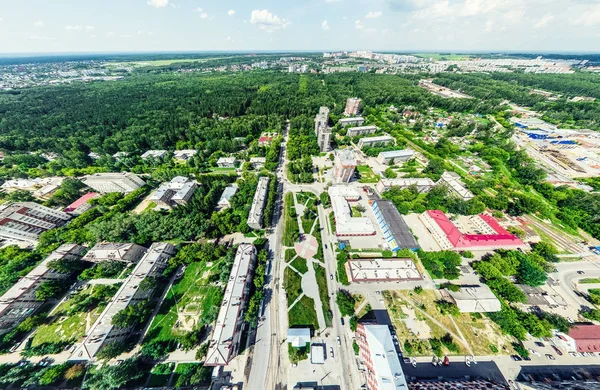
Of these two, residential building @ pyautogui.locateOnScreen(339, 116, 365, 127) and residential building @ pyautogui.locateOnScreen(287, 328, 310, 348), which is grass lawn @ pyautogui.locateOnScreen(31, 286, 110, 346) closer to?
residential building @ pyautogui.locateOnScreen(287, 328, 310, 348)

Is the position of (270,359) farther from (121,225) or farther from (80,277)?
(121,225)

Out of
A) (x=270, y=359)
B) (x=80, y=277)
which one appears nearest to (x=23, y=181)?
(x=80, y=277)

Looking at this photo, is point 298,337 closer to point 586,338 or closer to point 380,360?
point 380,360

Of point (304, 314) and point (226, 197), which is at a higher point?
point (226, 197)

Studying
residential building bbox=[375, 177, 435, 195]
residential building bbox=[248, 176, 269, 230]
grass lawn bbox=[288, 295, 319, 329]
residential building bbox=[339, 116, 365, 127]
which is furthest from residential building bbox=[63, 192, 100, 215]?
residential building bbox=[339, 116, 365, 127]

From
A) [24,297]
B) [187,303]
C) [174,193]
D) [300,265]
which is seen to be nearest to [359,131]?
[300,265]

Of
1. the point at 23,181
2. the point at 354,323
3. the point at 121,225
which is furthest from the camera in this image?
the point at 23,181
